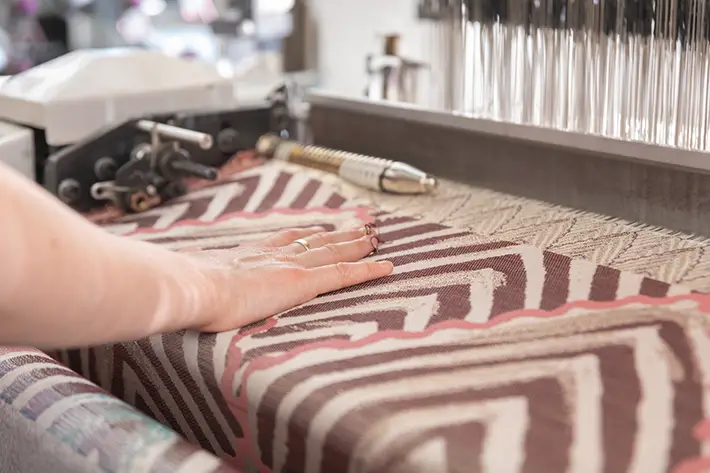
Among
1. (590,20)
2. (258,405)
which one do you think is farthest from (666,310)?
(590,20)

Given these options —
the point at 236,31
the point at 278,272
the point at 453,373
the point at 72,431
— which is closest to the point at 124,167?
the point at 278,272

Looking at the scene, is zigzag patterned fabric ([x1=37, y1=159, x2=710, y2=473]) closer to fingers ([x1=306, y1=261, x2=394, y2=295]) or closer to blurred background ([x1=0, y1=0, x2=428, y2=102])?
fingers ([x1=306, y1=261, x2=394, y2=295])

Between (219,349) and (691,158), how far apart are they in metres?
0.60

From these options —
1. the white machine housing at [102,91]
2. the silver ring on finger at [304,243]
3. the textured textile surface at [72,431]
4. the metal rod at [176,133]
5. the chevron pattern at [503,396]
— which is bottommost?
the textured textile surface at [72,431]

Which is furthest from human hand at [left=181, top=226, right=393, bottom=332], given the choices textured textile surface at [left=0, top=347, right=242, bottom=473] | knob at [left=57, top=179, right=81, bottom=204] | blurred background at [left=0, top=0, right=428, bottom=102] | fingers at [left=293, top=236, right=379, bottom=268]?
blurred background at [left=0, top=0, right=428, bottom=102]

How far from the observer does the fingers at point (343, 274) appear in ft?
2.91

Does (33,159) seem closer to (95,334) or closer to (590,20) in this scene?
(95,334)

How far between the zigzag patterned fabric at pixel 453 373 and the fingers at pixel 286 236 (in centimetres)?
11

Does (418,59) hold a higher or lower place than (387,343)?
higher

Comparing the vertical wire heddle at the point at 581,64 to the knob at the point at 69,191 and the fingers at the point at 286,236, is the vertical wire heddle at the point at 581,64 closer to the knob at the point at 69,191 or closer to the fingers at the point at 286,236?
the fingers at the point at 286,236

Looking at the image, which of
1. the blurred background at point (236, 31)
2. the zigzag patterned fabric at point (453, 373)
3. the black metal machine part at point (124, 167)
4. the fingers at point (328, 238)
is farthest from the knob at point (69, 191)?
the blurred background at point (236, 31)

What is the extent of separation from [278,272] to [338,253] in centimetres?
12

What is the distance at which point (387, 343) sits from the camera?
2.51 ft

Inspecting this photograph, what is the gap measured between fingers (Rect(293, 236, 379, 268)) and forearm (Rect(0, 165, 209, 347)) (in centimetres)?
23
